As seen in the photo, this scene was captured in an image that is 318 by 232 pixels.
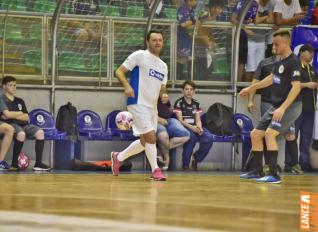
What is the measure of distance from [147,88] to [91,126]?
3.26 meters

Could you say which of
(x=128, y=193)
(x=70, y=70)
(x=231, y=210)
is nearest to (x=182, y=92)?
(x=70, y=70)

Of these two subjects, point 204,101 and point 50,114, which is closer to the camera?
point 50,114

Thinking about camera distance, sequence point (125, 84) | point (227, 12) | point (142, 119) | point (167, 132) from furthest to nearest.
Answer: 1. point (227, 12)
2. point (167, 132)
3. point (142, 119)
4. point (125, 84)

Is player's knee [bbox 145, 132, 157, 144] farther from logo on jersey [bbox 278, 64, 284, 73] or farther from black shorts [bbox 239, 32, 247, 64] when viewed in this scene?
black shorts [bbox 239, 32, 247, 64]

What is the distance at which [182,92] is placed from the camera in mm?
14453

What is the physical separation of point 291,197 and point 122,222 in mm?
3048

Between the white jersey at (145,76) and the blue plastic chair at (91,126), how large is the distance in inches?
109

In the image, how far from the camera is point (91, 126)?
13875 mm

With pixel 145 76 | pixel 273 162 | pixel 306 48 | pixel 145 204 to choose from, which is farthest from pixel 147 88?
pixel 306 48

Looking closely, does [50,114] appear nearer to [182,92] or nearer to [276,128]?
[182,92]

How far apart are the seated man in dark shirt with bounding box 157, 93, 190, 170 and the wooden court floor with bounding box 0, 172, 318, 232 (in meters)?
2.61

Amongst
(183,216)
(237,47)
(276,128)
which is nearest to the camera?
(183,216)

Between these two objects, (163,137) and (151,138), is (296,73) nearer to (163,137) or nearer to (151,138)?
(151,138)

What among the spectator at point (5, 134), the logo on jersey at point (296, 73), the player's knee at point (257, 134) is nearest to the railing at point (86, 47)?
the spectator at point (5, 134)
